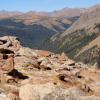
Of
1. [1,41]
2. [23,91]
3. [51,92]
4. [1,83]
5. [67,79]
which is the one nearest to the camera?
[51,92]

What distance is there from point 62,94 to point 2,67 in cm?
2233

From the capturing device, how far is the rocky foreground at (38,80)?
84.2ft

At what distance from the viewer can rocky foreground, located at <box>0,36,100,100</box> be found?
25656mm

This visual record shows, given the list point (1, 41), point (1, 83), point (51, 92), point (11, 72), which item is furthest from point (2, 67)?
point (1, 41)

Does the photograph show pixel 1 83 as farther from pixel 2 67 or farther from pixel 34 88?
pixel 34 88

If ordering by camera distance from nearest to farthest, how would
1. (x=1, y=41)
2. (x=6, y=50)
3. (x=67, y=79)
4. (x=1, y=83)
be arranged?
1. (x=1, y=83)
2. (x=67, y=79)
3. (x=6, y=50)
4. (x=1, y=41)

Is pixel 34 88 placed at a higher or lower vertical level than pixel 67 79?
higher

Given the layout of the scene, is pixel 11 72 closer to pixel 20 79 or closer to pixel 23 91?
pixel 20 79

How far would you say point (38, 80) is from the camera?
4178cm

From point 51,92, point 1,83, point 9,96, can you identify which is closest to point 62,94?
point 51,92

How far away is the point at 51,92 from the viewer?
25.0 meters

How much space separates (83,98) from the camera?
90.2ft

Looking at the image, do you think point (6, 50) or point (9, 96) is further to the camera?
point (6, 50)

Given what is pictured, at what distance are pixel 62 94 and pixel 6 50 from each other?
41.2 meters
